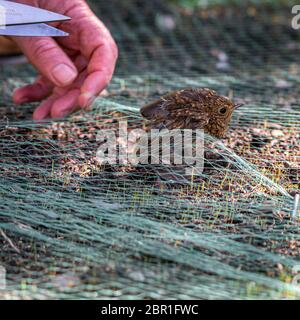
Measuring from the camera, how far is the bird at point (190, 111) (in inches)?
116

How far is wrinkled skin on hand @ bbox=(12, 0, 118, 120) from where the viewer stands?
9.96ft

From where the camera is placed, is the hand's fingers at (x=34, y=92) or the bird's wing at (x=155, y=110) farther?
the hand's fingers at (x=34, y=92)

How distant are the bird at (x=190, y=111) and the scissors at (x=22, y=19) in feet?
1.95

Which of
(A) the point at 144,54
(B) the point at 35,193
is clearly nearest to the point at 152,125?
(B) the point at 35,193

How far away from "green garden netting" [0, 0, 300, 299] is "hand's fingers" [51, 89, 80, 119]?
0.07 meters

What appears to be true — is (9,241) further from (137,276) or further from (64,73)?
(64,73)

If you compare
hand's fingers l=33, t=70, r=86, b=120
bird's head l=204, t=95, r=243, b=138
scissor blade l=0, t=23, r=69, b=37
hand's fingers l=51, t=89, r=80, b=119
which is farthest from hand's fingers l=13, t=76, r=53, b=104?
bird's head l=204, t=95, r=243, b=138

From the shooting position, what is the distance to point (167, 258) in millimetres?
2174

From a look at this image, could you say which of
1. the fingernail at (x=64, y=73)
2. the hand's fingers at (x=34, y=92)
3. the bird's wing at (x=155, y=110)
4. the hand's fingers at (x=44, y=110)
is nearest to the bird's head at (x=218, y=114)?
the bird's wing at (x=155, y=110)

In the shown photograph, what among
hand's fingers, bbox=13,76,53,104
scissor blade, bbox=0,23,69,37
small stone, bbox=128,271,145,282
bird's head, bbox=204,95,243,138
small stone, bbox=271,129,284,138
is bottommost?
small stone, bbox=128,271,145,282

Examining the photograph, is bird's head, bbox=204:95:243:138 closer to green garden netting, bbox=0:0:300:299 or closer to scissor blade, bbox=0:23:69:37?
green garden netting, bbox=0:0:300:299

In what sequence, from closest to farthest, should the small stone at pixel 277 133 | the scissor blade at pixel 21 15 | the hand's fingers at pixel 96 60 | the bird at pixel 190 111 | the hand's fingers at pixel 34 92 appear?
the scissor blade at pixel 21 15, the bird at pixel 190 111, the hand's fingers at pixel 96 60, the small stone at pixel 277 133, the hand's fingers at pixel 34 92

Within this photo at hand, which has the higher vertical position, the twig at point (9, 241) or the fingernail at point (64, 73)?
the fingernail at point (64, 73)

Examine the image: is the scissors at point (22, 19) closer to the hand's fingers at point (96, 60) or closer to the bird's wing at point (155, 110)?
the hand's fingers at point (96, 60)
